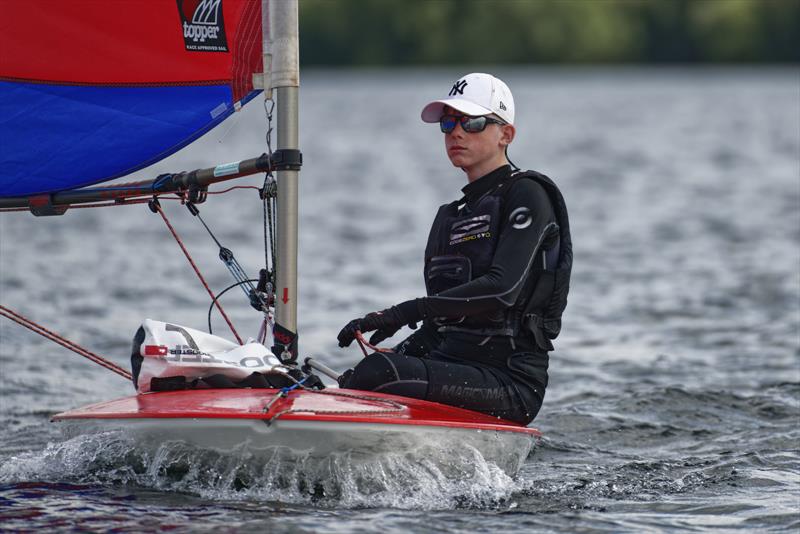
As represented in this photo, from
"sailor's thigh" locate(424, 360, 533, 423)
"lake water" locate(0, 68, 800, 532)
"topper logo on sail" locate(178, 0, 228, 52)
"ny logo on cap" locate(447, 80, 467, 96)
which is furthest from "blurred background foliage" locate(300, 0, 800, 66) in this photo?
"sailor's thigh" locate(424, 360, 533, 423)

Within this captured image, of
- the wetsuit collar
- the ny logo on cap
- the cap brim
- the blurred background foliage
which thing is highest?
the blurred background foliage

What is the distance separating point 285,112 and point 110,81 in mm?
992

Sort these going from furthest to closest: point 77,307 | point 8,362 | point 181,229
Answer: point 181,229, point 77,307, point 8,362

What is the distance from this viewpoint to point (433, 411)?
5695mm

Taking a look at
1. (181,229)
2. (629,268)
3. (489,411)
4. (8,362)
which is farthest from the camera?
(181,229)

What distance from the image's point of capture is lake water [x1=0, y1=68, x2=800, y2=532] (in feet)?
18.6

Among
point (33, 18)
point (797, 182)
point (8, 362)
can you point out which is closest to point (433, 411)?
point (33, 18)

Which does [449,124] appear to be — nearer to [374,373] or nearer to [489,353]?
[489,353]

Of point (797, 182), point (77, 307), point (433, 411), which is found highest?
point (797, 182)

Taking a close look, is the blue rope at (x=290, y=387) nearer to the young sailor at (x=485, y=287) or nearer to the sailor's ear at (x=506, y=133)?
the young sailor at (x=485, y=287)

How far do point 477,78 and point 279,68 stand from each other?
0.95 meters

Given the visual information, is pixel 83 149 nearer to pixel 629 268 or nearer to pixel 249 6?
pixel 249 6

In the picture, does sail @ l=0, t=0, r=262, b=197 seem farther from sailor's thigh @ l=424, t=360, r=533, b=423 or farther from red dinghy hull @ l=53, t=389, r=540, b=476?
sailor's thigh @ l=424, t=360, r=533, b=423

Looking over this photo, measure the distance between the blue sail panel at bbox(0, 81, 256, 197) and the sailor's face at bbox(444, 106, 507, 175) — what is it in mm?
1184
